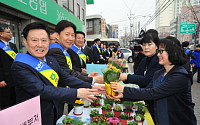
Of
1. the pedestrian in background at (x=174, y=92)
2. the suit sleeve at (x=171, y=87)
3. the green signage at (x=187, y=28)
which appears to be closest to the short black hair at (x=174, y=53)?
the pedestrian in background at (x=174, y=92)

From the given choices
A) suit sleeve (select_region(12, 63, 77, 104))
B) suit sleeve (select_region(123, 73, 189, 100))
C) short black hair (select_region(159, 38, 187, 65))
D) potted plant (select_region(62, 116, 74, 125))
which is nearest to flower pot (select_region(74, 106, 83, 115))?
potted plant (select_region(62, 116, 74, 125))

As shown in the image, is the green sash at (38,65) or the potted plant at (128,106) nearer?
the green sash at (38,65)

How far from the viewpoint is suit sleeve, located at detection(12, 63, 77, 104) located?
A: 4.51 feet

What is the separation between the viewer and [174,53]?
62.7 inches

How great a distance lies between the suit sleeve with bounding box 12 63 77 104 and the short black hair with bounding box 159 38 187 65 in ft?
4.13

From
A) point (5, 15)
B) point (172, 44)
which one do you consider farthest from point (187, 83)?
point (5, 15)

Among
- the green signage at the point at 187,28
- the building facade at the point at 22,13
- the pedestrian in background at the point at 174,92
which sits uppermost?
the green signage at the point at 187,28

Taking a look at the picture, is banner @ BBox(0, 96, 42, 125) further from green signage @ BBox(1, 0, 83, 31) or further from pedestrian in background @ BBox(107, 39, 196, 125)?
green signage @ BBox(1, 0, 83, 31)

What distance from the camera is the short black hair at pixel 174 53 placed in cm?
158

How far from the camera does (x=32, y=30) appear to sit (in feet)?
4.87

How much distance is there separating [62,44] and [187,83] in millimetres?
1931

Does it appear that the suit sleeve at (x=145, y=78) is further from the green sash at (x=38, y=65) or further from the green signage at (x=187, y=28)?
the green signage at (x=187, y=28)

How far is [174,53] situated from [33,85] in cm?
158

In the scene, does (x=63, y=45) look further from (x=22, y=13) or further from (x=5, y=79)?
(x=22, y=13)
